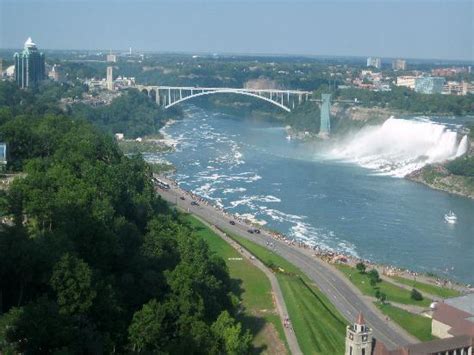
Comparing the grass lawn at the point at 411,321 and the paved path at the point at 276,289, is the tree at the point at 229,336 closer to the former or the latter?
the paved path at the point at 276,289

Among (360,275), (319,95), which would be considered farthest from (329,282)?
(319,95)

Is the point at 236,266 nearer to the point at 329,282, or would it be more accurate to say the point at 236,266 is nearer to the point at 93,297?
the point at 329,282

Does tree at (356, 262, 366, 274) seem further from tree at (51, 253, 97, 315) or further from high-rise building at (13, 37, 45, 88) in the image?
high-rise building at (13, 37, 45, 88)

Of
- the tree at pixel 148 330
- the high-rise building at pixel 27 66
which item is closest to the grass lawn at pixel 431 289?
the tree at pixel 148 330

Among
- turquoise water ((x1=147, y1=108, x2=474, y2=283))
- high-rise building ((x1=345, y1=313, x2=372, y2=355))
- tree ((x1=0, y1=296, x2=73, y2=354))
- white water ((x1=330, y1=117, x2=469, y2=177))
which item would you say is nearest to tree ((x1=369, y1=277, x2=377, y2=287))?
turquoise water ((x1=147, y1=108, x2=474, y2=283))

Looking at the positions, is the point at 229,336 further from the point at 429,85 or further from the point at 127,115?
the point at 429,85

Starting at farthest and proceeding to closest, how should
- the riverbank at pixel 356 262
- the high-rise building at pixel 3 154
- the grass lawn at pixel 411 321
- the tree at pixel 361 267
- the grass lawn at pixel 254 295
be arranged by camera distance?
the high-rise building at pixel 3 154
the tree at pixel 361 267
the riverbank at pixel 356 262
the grass lawn at pixel 411 321
the grass lawn at pixel 254 295
